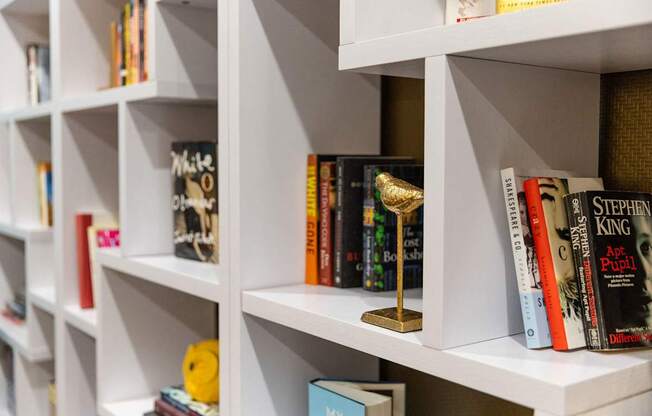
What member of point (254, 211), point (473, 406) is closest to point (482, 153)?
point (254, 211)

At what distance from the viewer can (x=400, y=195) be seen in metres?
0.88

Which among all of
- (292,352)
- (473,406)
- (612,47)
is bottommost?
(473,406)

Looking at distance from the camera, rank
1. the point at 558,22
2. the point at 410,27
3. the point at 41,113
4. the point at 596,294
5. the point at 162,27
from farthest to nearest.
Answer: the point at 41,113 < the point at 162,27 < the point at 410,27 < the point at 596,294 < the point at 558,22

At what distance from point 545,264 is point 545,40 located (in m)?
0.25

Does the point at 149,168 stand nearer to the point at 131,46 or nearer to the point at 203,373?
the point at 131,46

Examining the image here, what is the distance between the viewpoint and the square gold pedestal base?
853 millimetres

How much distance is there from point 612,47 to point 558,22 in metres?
0.12

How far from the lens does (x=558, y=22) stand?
2.13ft

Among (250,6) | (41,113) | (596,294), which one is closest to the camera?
(596,294)

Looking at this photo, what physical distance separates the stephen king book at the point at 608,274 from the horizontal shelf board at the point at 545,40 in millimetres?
161

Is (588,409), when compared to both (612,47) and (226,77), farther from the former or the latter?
(226,77)

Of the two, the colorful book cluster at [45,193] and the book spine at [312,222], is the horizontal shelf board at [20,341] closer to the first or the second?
the colorful book cluster at [45,193]

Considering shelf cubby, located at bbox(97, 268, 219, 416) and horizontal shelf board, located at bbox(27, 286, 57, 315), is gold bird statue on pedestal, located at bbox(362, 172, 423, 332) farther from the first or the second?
horizontal shelf board, located at bbox(27, 286, 57, 315)

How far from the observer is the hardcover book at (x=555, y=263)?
770mm
